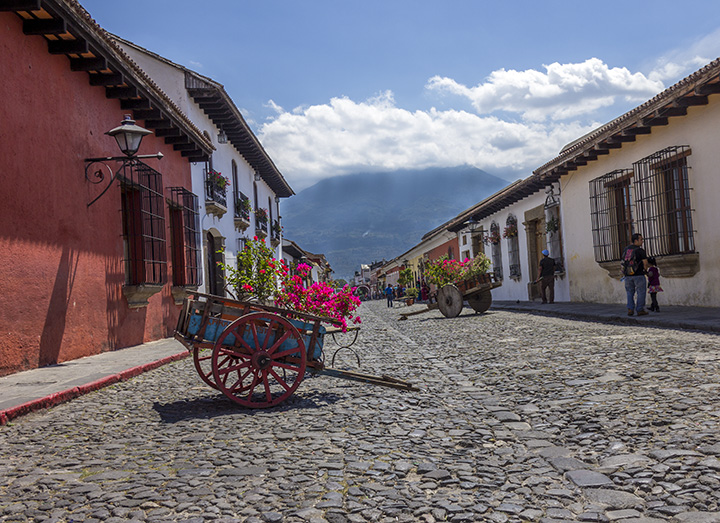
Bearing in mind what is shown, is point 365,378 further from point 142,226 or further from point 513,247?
point 513,247

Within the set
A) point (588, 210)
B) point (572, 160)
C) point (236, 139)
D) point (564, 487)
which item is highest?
point (236, 139)

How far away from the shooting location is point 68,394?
5430 millimetres

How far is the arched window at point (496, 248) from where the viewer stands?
25430mm

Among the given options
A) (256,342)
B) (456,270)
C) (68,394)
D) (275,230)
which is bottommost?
(68,394)

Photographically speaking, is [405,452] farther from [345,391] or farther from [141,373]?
[141,373]

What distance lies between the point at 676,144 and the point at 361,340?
266 inches

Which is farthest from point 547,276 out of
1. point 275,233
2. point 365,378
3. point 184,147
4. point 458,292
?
point 365,378

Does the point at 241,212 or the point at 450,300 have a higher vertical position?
the point at 241,212

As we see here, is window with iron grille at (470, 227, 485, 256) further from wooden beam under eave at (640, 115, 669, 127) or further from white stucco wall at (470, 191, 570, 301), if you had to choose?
wooden beam under eave at (640, 115, 669, 127)

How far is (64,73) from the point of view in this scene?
8352 mm

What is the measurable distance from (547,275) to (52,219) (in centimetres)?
1345

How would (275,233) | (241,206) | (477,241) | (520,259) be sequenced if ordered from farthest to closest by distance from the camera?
(477,241), (275,233), (520,259), (241,206)

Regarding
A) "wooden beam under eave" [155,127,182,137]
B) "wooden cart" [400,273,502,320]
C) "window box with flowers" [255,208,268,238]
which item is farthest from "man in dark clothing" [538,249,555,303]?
"wooden beam under eave" [155,127,182,137]

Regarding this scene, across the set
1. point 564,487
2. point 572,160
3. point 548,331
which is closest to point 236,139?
point 572,160
